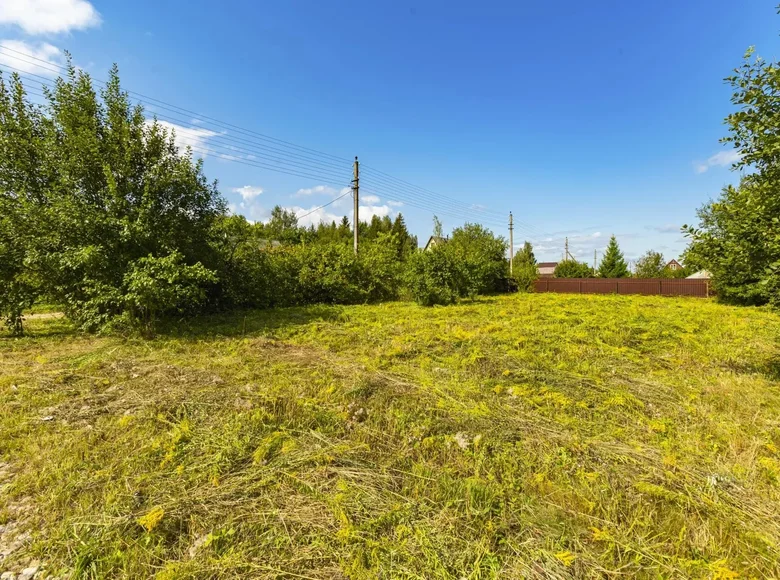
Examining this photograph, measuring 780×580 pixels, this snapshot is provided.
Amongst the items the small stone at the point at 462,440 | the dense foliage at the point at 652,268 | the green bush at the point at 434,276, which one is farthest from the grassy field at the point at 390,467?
the dense foliage at the point at 652,268

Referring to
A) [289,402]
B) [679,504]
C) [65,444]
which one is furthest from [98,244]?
[679,504]

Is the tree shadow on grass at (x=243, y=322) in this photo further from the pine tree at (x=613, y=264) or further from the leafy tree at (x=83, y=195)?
the pine tree at (x=613, y=264)

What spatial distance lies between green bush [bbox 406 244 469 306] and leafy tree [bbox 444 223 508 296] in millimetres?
910

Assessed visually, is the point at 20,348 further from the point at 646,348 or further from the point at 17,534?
the point at 646,348

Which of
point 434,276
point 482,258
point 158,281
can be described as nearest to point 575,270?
point 482,258

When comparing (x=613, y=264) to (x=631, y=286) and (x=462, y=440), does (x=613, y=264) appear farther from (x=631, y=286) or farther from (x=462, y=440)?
(x=462, y=440)

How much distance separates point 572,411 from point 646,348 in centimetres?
398

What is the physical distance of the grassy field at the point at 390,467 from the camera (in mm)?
1858

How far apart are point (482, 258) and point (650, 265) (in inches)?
1120

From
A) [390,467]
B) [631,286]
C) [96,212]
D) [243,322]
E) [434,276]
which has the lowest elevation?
[390,467]

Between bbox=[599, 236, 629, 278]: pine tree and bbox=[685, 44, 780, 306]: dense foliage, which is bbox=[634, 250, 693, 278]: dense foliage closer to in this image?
bbox=[599, 236, 629, 278]: pine tree

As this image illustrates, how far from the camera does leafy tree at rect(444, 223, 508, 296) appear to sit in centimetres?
1543

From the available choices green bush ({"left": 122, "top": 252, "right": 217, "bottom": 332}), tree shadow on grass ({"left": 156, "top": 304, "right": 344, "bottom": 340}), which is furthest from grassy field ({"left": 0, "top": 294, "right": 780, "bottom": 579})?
tree shadow on grass ({"left": 156, "top": 304, "right": 344, "bottom": 340})

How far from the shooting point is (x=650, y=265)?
3581 cm
